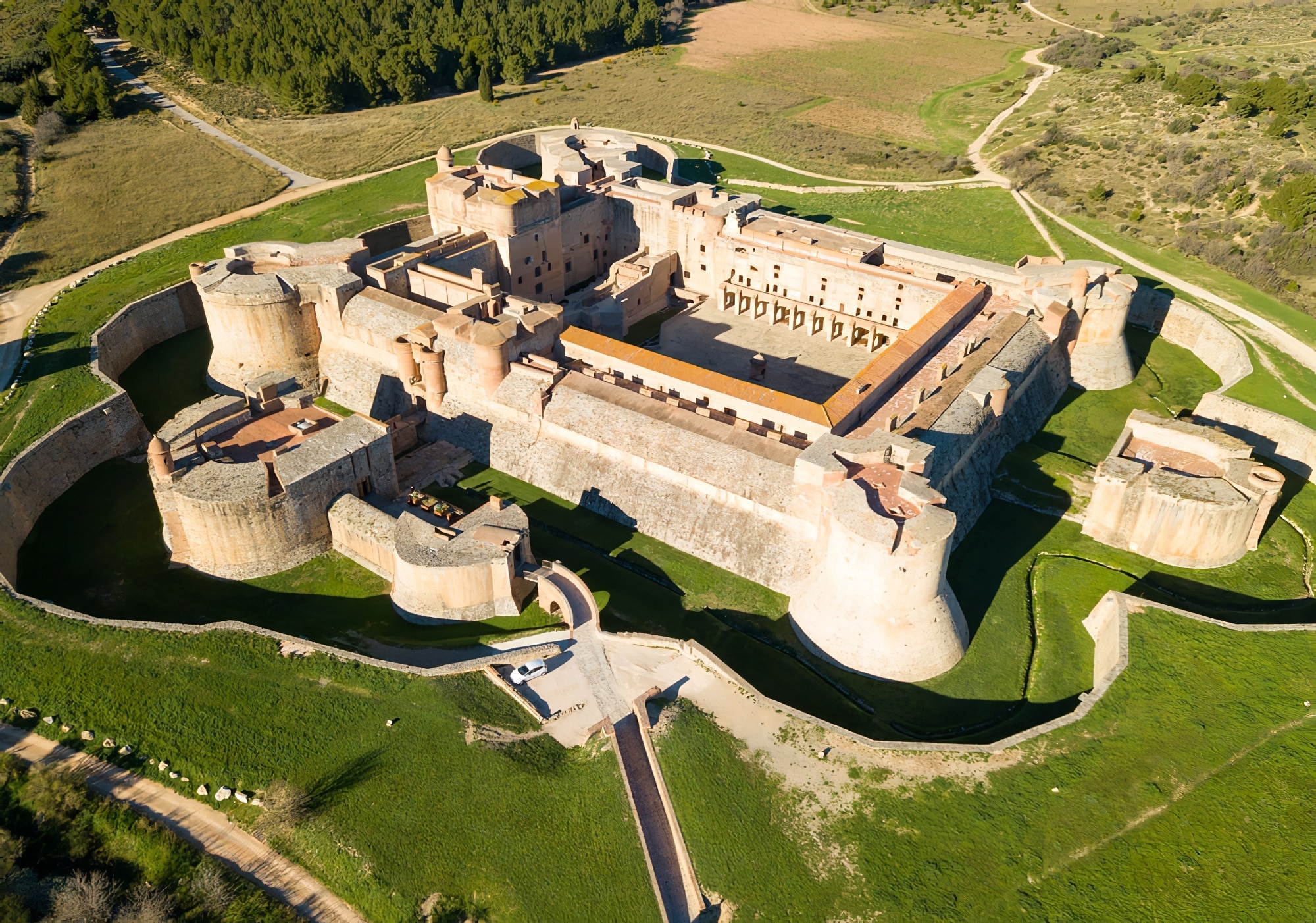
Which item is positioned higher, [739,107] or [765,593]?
[739,107]

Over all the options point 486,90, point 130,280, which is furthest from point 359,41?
point 130,280

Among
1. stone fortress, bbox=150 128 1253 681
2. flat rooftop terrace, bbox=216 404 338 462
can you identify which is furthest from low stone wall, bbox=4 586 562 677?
flat rooftop terrace, bbox=216 404 338 462

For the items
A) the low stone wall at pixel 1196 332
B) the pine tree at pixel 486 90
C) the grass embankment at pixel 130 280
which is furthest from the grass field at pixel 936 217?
the pine tree at pixel 486 90

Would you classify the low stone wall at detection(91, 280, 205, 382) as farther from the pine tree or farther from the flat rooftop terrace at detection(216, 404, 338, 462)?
the pine tree

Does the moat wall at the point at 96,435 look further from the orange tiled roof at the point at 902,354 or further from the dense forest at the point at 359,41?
the dense forest at the point at 359,41

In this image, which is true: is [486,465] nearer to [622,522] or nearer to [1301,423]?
[622,522]

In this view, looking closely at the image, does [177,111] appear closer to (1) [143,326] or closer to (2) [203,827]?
(1) [143,326]
